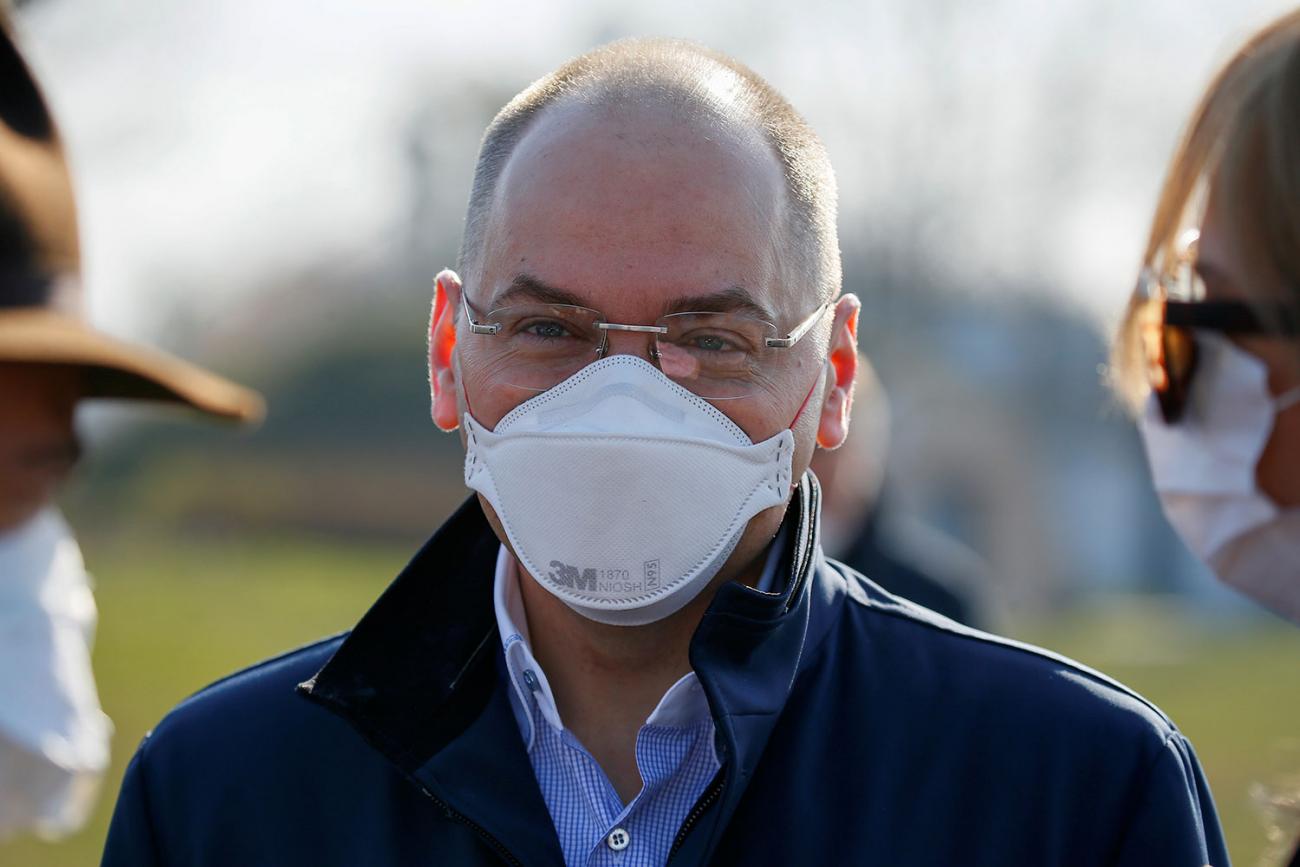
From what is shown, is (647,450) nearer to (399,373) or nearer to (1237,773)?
(1237,773)

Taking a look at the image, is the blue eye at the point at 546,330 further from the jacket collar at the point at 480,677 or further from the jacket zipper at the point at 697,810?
the jacket zipper at the point at 697,810

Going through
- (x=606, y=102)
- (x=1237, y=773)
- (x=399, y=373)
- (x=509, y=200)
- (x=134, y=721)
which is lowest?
(x=399, y=373)

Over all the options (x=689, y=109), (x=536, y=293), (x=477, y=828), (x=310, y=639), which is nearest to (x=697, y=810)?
(x=477, y=828)

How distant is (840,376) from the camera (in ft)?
10.2

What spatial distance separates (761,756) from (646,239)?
0.97 m

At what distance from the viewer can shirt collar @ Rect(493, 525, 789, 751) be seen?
2738mm

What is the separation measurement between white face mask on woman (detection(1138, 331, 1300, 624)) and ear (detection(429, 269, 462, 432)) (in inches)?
62.0

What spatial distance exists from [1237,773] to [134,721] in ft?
34.2

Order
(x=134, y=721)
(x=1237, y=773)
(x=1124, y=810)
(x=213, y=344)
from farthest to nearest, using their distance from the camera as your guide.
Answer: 1. (x=213, y=344)
2. (x=134, y=721)
3. (x=1237, y=773)
4. (x=1124, y=810)

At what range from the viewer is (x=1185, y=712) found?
1623 cm

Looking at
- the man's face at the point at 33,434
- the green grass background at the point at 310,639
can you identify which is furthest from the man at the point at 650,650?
the green grass background at the point at 310,639

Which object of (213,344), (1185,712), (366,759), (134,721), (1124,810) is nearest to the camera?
(1124,810)

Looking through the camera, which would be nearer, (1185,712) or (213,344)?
(1185,712)

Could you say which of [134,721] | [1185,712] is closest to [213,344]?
[134,721]
